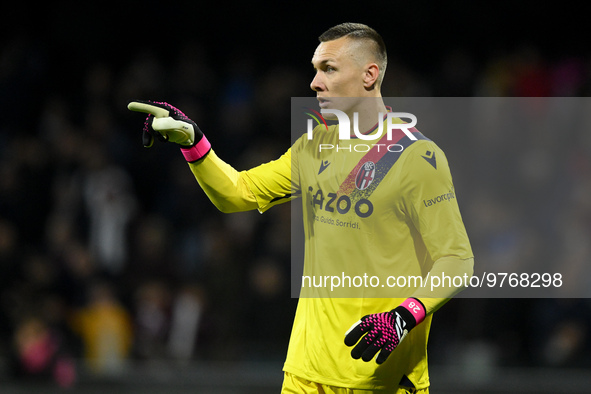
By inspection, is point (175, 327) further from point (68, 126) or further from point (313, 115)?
point (313, 115)

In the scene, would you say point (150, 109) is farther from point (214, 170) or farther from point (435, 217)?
point (435, 217)

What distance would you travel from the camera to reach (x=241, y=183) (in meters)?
3.79

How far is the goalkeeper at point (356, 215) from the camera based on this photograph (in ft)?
11.3

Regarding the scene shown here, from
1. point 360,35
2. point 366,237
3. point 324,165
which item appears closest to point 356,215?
point 366,237

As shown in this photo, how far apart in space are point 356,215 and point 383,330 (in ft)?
1.85

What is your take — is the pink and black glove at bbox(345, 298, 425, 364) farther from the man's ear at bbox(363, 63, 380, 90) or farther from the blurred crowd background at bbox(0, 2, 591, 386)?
the blurred crowd background at bbox(0, 2, 591, 386)

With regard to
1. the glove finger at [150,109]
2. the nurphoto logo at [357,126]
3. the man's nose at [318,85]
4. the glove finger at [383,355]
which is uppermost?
the man's nose at [318,85]

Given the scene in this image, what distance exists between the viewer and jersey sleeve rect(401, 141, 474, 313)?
3.29 m

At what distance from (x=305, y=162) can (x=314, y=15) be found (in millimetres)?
7276

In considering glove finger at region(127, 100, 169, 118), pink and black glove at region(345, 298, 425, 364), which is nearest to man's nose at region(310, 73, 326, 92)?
glove finger at region(127, 100, 169, 118)

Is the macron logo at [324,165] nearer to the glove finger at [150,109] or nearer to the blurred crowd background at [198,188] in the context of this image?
the glove finger at [150,109]

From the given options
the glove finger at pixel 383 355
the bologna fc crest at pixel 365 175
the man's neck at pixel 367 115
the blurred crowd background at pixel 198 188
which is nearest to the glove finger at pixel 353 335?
the glove finger at pixel 383 355

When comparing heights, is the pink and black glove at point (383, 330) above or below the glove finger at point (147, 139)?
below

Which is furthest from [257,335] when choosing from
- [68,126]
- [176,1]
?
[176,1]
